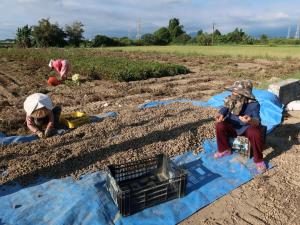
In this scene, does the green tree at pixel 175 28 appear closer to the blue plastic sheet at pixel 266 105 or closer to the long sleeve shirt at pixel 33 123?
the blue plastic sheet at pixel 266 105

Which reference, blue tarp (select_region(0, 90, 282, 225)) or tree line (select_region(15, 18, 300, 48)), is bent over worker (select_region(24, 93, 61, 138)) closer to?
blue tarp (select_region(0, 90, 282, 225))

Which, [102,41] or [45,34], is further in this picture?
[102,41]

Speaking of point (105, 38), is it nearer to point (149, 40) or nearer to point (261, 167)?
point (149, 40)

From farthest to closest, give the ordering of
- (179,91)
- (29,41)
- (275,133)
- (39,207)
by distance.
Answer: (29,41) < (179,91) < (275,133) < (39,207)

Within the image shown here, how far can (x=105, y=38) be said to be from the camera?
1836 inches

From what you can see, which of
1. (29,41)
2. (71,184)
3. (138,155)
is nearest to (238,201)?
(138,155)

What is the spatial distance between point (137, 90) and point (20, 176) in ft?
18.6

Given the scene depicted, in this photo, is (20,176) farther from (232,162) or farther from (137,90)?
(137,90)

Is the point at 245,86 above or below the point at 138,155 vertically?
above

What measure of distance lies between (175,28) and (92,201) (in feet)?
210

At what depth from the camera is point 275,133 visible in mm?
5211

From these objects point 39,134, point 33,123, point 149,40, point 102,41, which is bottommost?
point 149,40

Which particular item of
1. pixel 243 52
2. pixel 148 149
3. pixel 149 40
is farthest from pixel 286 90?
pixel 149 40

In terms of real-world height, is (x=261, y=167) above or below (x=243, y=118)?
below
